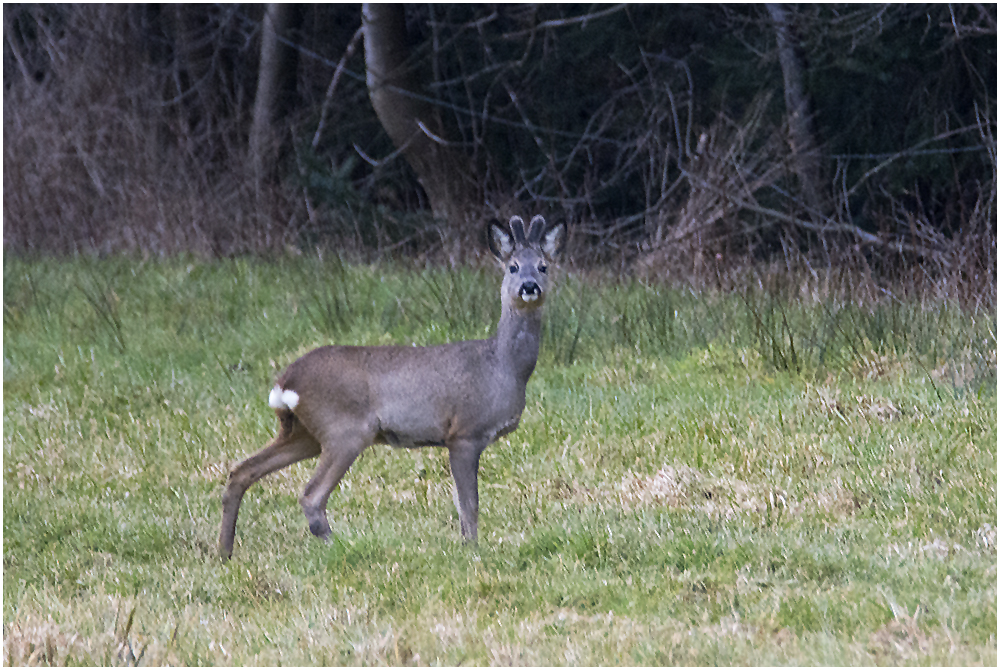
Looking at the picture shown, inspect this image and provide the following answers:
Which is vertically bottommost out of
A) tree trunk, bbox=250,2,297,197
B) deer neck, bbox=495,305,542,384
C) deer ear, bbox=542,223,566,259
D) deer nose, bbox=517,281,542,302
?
deer neck, bbox=495,305,542,384

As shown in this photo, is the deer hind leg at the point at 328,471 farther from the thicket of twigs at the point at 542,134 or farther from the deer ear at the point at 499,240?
the thicket of twigs at the point at 542,134

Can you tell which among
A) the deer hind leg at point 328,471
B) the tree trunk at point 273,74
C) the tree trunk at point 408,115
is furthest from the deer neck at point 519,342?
the tree trunk at point 273,74

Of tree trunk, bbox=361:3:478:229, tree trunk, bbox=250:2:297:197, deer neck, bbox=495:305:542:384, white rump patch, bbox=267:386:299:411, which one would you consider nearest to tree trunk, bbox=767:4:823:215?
tree trunk, bbox=361:3:478:229

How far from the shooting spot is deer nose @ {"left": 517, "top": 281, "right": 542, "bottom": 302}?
5.16m

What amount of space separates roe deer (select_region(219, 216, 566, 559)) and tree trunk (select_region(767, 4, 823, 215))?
10.4 metres

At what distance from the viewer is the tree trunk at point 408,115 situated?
1563 cm

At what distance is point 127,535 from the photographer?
576 cm

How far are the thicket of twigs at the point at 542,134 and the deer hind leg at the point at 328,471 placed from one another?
663 cm

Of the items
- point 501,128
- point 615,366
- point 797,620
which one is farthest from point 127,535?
point 501,128

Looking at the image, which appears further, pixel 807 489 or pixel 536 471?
pixel 536 471

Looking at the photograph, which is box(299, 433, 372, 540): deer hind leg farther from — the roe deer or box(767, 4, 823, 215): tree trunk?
box(767, 4, 823, 215): tree trunk

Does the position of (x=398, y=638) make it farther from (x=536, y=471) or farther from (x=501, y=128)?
(x=501, y=128)

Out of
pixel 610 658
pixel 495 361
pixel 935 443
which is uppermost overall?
pixel 495 361

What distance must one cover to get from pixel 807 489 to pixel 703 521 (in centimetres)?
69
